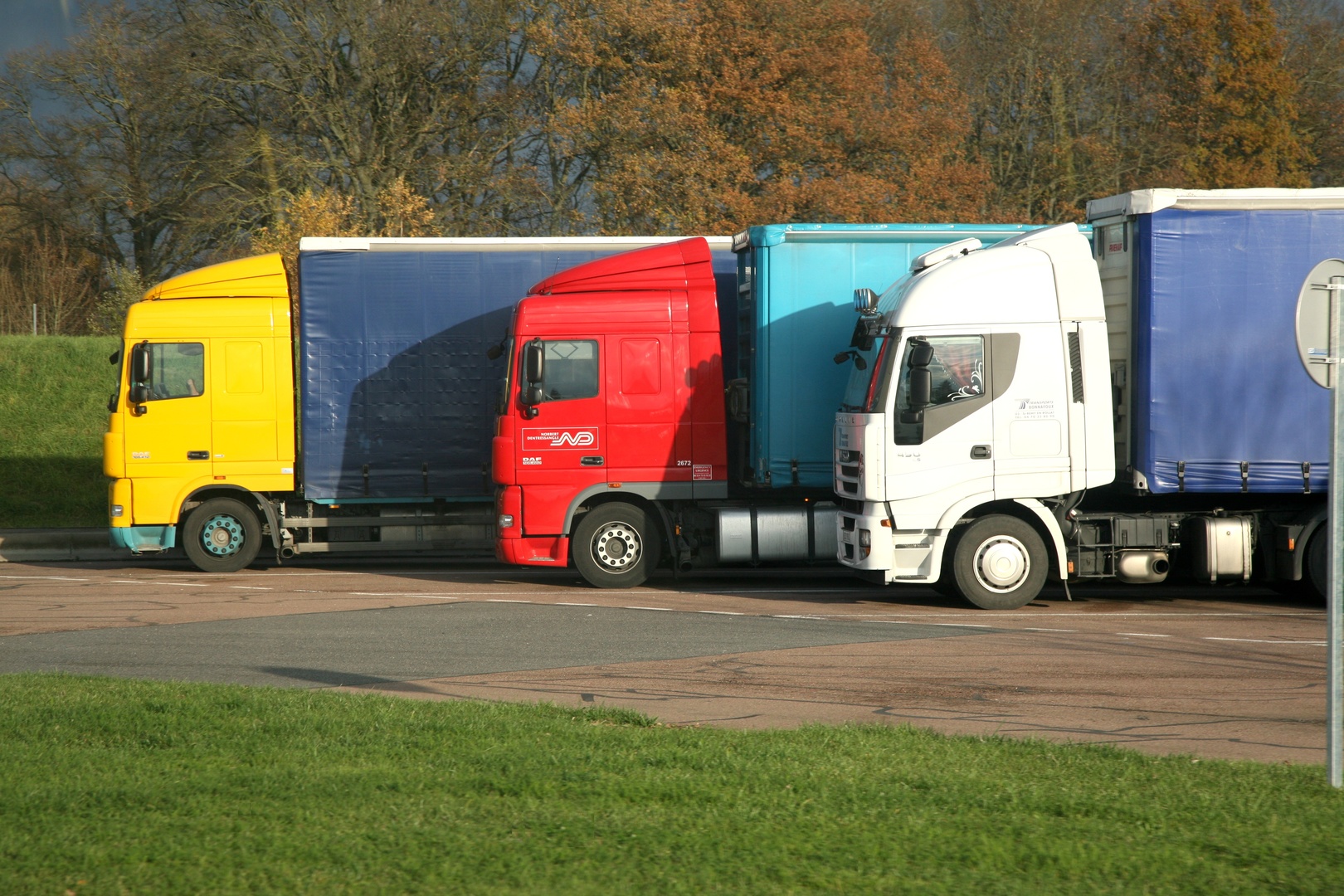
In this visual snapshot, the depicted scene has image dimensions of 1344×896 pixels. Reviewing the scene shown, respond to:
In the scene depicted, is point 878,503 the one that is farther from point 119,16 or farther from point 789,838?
point 119,16

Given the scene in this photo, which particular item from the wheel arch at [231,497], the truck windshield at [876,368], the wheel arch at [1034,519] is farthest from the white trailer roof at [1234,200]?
the wheel arch at [231,497]

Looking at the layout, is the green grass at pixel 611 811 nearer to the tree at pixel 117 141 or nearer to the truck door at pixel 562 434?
the truck door at pixel 562 434

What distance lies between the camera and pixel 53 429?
2434cm

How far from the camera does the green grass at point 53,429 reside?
68.4ft

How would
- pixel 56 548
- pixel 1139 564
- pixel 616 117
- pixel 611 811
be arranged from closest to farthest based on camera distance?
pixel 611 811
pixel 1139 564
pixel 56 548
pixel 616 117

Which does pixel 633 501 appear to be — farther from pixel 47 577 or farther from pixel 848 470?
pixel 47 577

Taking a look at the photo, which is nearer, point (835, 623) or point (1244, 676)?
point (1244, 676)

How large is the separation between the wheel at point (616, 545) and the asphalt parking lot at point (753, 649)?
0.20 metres

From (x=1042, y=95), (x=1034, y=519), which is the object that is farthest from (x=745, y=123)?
(x=1034, y=519)

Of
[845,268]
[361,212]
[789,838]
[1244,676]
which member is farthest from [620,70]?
[789,838]

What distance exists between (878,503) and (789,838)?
22.1 ft

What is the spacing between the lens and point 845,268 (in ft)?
40.6

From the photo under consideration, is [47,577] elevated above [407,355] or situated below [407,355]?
below

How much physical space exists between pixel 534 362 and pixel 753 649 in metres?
4.47
